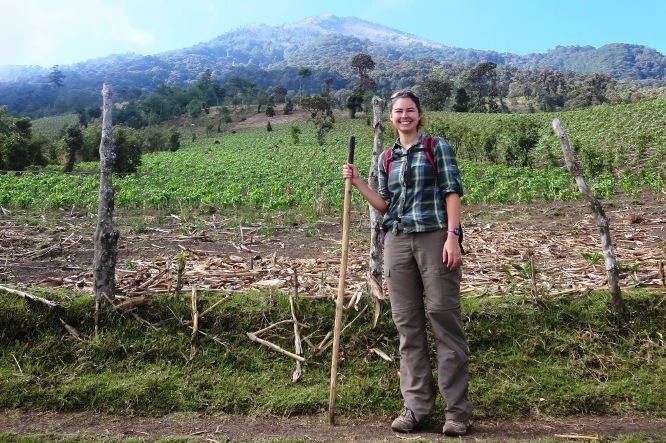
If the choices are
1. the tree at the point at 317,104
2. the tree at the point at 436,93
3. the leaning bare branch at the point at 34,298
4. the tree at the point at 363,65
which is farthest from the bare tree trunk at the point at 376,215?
the tree at the point at 363,65

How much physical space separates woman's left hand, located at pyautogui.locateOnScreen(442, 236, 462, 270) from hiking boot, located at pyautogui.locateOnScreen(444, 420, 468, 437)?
117 centimetres

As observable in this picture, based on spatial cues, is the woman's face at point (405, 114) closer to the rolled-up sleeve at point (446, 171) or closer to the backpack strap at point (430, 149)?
the backpack strap at point (430, 149)

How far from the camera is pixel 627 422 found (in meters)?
3.75

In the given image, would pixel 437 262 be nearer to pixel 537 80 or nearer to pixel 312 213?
pixel 312 213

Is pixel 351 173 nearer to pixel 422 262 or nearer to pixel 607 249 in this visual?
pixel 422 262

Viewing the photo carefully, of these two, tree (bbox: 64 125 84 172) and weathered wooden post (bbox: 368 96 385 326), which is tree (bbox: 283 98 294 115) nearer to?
tree (bbox: 64 125 84 172)

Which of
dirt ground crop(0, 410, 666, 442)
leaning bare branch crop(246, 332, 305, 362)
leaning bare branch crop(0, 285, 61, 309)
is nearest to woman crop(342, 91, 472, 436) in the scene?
dirt ground crop(0, 410, 666, 442)

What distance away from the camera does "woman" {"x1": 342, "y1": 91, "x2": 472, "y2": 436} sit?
355cm

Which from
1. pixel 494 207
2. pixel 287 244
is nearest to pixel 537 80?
pixel 494 207

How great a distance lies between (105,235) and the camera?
4.88 meters

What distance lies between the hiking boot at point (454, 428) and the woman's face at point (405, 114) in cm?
219

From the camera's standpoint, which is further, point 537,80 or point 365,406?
point 537,80

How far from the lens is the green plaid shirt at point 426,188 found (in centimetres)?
354

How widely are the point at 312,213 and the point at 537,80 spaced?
10663 cm
